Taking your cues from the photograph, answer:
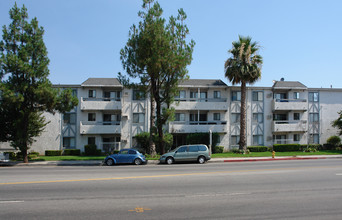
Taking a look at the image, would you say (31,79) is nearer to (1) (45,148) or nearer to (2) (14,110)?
(2) (14,110)

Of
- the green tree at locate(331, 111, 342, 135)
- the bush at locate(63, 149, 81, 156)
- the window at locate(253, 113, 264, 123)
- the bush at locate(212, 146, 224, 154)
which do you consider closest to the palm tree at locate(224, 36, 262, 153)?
the bush at locate(212, 146, 224, 154)

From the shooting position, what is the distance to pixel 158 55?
20969mm

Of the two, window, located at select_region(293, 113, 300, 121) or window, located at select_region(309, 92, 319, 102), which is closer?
window, located at select_region(293, 113, 300, 121)

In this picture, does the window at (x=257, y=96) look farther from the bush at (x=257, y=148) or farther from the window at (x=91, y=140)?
the window at (x=91, y=140)

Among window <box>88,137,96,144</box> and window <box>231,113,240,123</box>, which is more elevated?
window <box>231,113,240,123</box>

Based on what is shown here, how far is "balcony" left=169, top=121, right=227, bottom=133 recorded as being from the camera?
3037cm

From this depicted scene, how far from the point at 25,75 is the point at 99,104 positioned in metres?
9.94

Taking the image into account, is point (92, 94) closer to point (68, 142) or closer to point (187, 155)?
point (68, 142)

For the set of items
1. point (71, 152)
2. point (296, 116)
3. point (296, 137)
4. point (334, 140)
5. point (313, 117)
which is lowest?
point (71, 152)

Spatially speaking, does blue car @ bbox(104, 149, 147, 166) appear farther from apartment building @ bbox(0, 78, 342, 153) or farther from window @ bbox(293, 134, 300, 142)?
window @ bbox(293, 134, 300, 142)

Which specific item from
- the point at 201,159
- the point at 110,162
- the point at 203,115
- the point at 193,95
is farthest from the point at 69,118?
the point at 201,159

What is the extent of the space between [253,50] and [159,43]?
14.0 meters

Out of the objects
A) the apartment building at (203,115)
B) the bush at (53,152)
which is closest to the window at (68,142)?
the apartment building at (203,115)

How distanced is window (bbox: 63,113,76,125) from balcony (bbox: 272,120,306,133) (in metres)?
26.2
